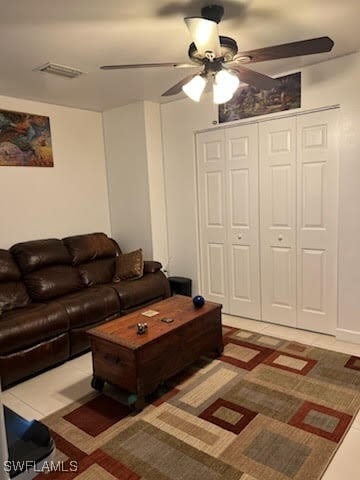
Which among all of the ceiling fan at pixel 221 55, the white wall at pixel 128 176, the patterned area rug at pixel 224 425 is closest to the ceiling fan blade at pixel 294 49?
the ceiling fan at pixel 221 55

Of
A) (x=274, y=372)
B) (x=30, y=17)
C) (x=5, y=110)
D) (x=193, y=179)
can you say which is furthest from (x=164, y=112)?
(x=274, y=372)

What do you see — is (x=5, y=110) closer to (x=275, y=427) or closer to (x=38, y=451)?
(x=38, y=451)

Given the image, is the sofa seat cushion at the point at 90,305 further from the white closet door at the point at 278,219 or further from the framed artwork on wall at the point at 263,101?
the framed artwork on wall at the point at 263,101

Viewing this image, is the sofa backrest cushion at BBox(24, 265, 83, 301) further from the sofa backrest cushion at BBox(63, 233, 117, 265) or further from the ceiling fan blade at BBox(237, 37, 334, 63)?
the ceiling fan blade at BBox(237, 37, 334, 63)

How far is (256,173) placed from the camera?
3.59 meters

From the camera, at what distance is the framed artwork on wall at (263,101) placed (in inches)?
127

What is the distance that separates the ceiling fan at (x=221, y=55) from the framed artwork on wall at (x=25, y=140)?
1.94 meters

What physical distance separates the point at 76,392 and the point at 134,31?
8.29 ft

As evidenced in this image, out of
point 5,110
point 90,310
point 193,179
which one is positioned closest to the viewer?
point 90,310

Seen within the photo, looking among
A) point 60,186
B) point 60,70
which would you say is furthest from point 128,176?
point 60,70

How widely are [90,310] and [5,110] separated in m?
2.21

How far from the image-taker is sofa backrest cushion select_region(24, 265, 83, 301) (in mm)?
3327

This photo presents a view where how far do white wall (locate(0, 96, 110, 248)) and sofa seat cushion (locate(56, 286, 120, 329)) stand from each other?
1.01 m

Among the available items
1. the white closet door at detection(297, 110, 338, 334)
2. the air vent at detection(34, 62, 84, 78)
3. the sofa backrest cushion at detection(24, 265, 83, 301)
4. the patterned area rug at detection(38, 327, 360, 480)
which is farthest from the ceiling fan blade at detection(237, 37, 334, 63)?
the sofa backrest cushion at detection(24, 265, 83, 301)
